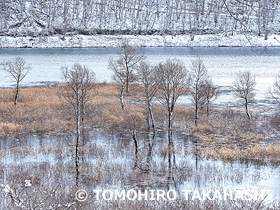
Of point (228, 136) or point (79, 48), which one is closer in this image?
point (228, 136)

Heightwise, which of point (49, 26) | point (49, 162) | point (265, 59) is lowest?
point (49, 162)

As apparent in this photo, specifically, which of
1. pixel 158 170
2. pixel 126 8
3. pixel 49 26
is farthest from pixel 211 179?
pixel 126 8

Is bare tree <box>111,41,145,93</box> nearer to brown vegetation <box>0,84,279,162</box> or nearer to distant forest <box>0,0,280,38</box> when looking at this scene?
brown vegetation <box>0,84,279,162</box>

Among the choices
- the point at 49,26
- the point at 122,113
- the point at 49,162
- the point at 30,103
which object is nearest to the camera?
the point at 49,162

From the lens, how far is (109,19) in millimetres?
120688

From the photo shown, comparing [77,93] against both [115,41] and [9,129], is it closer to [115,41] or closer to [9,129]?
[9,129]

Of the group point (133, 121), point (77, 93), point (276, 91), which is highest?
point (77, 93)

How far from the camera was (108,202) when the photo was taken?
559 inches

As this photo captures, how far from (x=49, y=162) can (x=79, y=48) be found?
89236 mm

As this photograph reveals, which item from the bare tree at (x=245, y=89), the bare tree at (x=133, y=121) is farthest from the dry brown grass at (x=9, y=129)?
the bare tree at (x=245, y=89)

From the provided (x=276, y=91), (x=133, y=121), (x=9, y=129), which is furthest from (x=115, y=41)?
(x=9, y=129)

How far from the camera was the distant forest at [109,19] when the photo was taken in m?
113

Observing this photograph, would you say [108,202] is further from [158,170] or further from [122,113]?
[122,113]

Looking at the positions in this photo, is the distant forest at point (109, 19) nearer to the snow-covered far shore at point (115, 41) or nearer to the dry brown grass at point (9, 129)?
the snow-covered far shore at point (115, 41)
